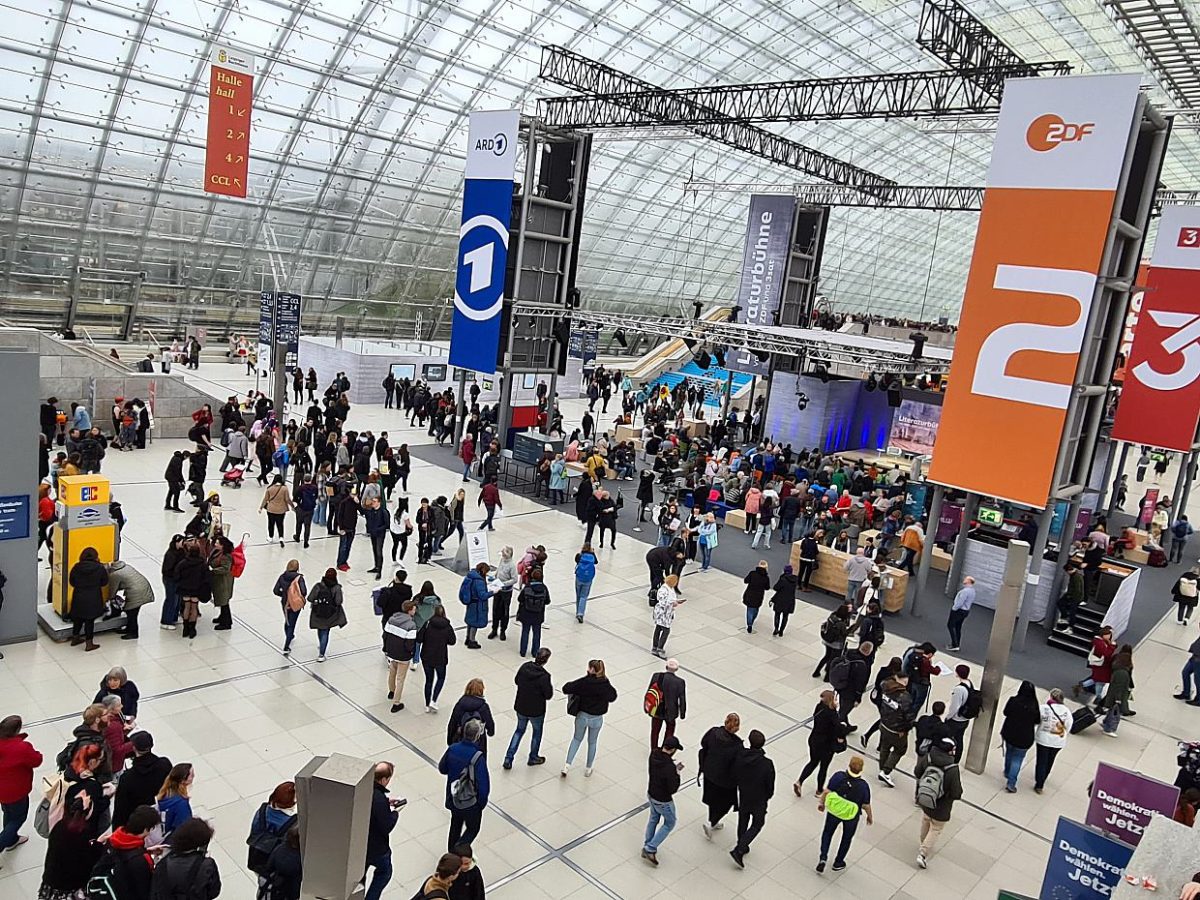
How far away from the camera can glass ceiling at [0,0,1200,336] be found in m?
26.5

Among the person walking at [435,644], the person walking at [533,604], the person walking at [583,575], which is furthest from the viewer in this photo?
the person walking at [583,575]

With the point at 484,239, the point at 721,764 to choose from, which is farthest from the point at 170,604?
the point at 484,239

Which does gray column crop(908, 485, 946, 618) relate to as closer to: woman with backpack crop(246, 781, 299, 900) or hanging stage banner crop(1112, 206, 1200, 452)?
hanging stage banner crop(1112, 206, 1200, 452)

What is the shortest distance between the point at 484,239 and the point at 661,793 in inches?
643

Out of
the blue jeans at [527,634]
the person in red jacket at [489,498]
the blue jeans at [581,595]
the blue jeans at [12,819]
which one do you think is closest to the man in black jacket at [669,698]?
the blue jeans at [527,634]

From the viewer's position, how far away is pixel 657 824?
297 inches

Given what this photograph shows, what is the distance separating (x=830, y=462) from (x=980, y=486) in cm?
1272

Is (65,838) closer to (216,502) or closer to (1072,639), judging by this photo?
(216,502)

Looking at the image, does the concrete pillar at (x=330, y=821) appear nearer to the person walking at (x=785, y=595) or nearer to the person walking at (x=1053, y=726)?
the person walking at (x=1053, y=726)

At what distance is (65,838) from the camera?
5.42 m

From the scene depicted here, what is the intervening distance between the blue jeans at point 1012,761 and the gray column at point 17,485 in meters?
11.0

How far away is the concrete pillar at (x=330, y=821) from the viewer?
15.9 ft

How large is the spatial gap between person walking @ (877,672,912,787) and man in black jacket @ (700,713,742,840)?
7.46ft

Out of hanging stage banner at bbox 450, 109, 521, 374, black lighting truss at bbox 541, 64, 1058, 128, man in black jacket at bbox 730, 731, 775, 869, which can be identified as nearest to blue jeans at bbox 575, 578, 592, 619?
man in black jacket at bbox 730, 731, 775, 869
